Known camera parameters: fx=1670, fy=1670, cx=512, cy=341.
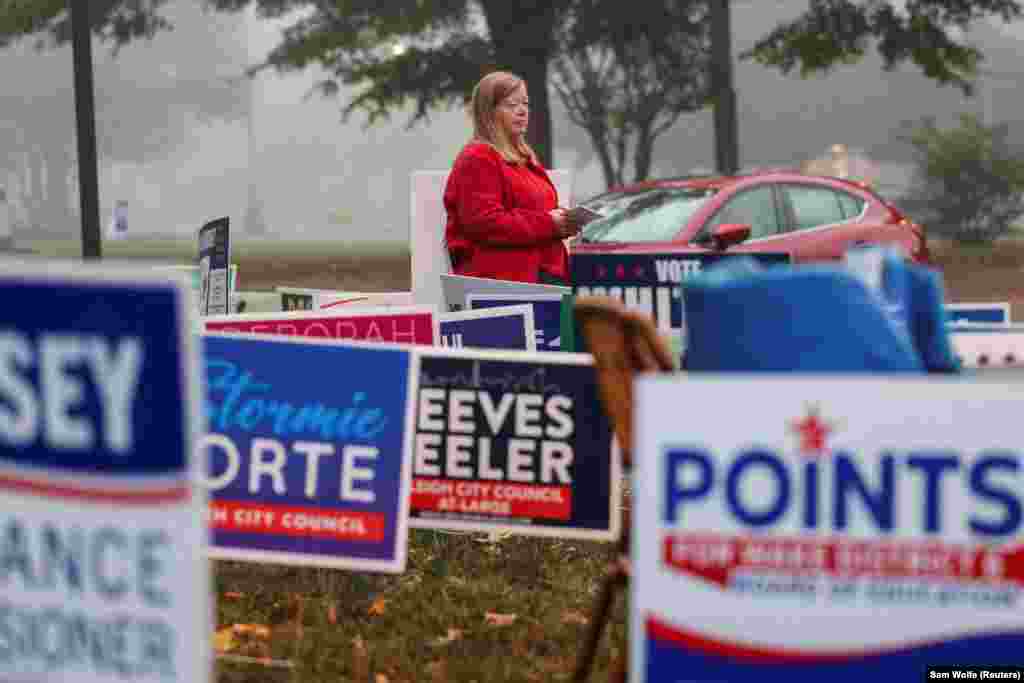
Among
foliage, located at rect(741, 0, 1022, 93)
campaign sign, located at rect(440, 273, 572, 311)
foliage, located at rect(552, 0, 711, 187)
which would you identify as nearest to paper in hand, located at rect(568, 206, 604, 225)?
campaign sign, located at rect(440, 273, 572, 311)

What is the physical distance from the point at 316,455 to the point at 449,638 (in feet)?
2.22

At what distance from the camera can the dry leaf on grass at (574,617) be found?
5.15 meters

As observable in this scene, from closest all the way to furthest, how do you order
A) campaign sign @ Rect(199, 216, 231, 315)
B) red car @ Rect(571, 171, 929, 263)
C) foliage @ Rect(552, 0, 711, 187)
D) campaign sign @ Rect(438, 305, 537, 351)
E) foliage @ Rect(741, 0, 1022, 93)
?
1. campaign sign @ Rect(438, 305, 537, 351)
2. campaign sign @ Rect(199, 216, 231, 315)
3. red car @ Rect(571, 171, 929, 263)
4. foliage @ Rect(741, 0, 1022, 93)
5. foliage @ Rect(552, 0, 711, 187)

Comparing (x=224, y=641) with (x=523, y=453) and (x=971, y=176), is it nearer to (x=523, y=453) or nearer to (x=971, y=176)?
(x=523, y=453)

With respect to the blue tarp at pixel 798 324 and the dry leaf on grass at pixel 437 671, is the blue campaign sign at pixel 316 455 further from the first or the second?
the blue tarp at pixel 798 324

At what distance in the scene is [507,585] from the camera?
5.70 m

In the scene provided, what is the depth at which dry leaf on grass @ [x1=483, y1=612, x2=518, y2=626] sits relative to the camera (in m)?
5.17

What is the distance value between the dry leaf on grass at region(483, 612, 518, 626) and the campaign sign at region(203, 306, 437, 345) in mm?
1180

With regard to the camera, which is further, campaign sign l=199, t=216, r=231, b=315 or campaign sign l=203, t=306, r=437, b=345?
campaign sign l=199, t=216, r=231, b=315

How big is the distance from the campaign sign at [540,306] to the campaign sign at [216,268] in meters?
1.82

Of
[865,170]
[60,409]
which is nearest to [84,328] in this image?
[60,409]

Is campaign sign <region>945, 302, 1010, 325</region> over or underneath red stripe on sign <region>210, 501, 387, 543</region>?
over

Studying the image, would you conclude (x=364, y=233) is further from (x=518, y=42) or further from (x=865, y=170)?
(x=518, y=42)

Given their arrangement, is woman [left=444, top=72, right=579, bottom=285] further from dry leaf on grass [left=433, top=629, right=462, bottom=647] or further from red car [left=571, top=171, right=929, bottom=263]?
red car [left=571, top=171, right=929, bottom=263]
